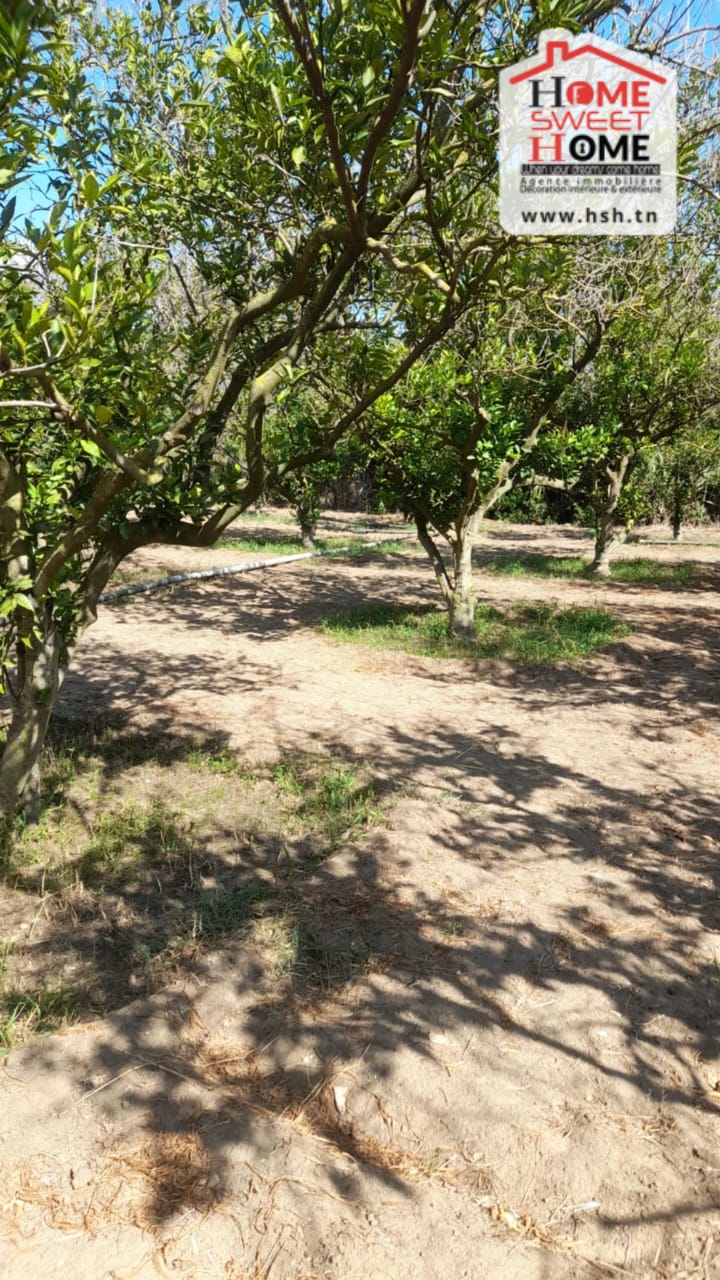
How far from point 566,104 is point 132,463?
3.15 metres

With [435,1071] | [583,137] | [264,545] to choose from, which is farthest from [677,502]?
[435,1071]

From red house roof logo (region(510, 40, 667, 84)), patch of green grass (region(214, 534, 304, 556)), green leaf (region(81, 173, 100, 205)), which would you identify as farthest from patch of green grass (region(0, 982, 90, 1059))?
patch of green grass (region(214, 534, 304, 556))

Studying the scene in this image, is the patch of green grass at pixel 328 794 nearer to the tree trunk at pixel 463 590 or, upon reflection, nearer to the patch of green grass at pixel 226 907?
the patch of green grass at pixel 226 907

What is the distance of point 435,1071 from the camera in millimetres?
2812

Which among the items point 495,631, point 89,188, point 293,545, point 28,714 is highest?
point 89,188

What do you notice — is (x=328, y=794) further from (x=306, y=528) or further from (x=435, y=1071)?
(x=306, y=528)

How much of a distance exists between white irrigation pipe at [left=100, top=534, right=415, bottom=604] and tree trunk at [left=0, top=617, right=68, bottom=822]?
597 cm

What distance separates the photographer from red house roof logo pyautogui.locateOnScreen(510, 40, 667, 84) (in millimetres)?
3912

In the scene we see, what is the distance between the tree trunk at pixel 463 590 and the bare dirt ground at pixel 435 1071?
153 inches

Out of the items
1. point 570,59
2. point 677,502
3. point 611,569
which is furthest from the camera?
point 677,502

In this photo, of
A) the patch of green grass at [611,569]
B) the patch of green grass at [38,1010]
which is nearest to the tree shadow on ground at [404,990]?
the patch of green grass at [38,1010]

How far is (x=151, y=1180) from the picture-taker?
92.2 inches

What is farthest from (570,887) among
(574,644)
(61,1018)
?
(574,644)

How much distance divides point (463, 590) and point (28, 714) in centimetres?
594
